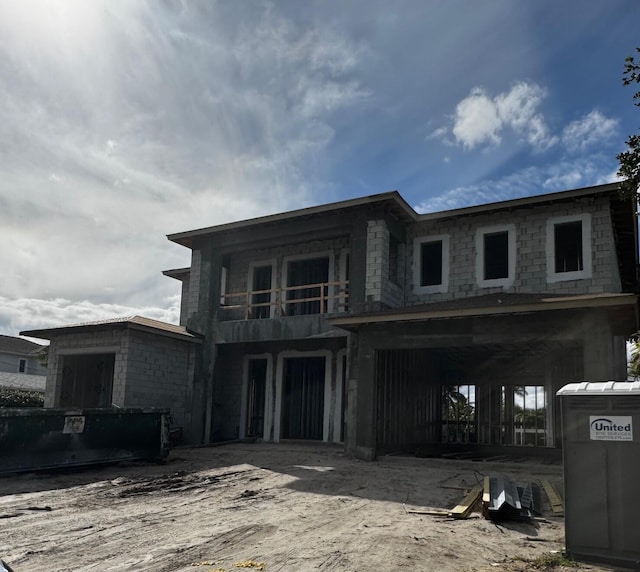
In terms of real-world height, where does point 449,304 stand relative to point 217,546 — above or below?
above

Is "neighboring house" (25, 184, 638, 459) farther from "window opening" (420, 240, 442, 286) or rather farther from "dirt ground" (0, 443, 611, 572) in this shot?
"dirt ground" (0, 443, 611, 572)

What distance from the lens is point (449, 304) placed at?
1441cm

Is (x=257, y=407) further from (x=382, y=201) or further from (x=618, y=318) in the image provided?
(x=618, y=318)

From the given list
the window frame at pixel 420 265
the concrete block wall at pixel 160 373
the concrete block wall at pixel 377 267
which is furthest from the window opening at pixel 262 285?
the window frame at pixel 420 265

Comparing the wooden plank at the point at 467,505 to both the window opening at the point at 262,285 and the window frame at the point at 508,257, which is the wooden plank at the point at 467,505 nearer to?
the window frame at the point at 508,257

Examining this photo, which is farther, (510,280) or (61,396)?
(61,396)

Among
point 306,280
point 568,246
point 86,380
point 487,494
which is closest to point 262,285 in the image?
point 306,280

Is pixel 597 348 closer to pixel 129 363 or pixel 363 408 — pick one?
pixel 363 408

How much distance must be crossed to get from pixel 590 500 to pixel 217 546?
3.92 m

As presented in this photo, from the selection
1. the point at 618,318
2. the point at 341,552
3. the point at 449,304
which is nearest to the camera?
the point at 341,552

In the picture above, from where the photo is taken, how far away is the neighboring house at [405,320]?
14320mm

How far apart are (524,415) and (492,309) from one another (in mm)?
9776

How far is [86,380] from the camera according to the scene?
21.1 meters

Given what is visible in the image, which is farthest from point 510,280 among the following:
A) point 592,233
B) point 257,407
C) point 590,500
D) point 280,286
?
point 590,500
